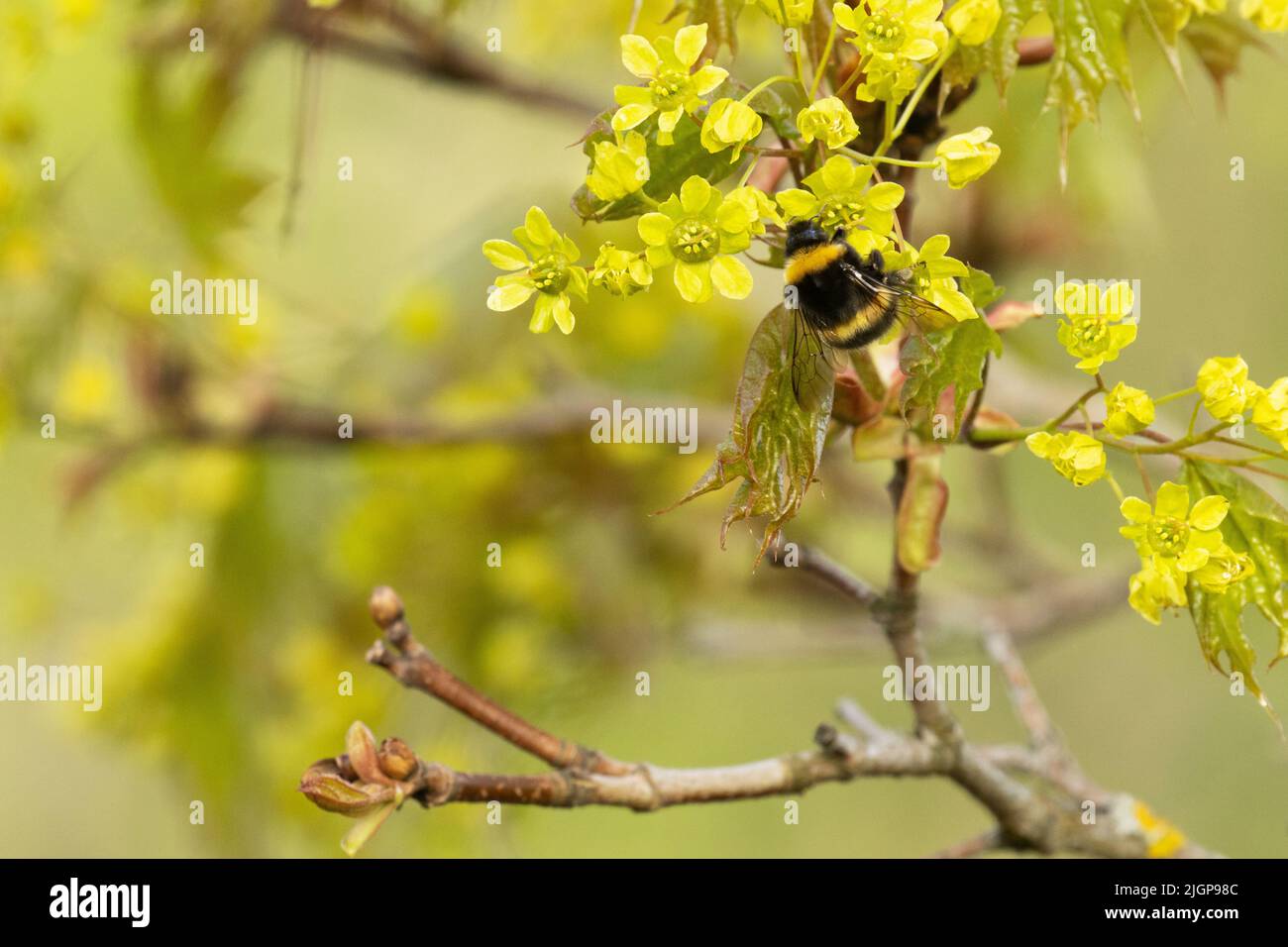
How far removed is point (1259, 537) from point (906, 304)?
11cm

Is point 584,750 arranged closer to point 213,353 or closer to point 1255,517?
point 1255,517

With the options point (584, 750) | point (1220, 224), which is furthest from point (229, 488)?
point (1220, 224)

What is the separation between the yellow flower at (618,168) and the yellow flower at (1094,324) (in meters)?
0.11

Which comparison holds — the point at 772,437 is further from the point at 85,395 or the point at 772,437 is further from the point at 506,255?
the point at 85,395

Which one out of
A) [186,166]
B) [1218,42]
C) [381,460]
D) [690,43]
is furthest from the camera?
[381,460]

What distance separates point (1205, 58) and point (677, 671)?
938mm

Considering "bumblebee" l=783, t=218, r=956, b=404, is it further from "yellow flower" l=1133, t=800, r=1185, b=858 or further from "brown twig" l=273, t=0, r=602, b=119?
"brown twig" l=273, t=0, r=602, b=119

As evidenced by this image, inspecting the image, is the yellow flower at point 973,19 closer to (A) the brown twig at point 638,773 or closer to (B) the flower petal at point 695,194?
(B) the flower petal at point 695,194

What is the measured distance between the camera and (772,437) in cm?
31

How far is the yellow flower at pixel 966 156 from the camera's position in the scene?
11.3 inches

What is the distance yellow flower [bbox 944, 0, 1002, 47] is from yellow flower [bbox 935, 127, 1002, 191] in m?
0.03

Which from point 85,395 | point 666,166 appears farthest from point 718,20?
point 85,395

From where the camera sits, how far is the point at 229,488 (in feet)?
3.08

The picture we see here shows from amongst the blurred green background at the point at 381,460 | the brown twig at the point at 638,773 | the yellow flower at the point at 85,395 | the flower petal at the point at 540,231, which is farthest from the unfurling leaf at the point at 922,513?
the yellow flower at the point at 85,395
